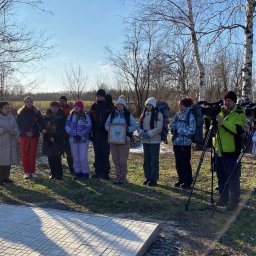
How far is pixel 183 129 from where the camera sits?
7102mm

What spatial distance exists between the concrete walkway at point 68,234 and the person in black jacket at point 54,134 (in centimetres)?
263

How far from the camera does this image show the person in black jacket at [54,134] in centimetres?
800

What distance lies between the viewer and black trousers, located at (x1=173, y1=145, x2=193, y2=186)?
7199mm

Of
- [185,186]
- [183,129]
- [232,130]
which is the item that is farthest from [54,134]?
[232,130]

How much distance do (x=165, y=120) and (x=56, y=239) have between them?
3.66 m

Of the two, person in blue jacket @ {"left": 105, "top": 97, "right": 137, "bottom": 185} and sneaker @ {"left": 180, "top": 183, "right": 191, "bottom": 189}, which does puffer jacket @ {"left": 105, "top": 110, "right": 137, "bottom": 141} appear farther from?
sneaker @ {"left": 180, "top": 183, "right": 191, "bottom": 189}

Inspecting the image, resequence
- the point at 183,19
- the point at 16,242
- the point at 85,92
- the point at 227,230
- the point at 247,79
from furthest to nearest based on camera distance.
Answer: the point at 85,92
the point at 183,19
the point at 247,79
the point at 227,230
the point at 16,242

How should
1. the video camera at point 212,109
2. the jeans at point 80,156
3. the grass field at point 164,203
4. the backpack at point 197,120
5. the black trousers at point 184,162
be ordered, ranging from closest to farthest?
1. the grass field at point 164,203
2. the video camera at point 212,109
3. the backpack at point 197,120
4. the black trousers at point 184,162
5. the jeans at point 80,156

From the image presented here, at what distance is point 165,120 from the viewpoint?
7422 mm

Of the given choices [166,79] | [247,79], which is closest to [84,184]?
[247,79]

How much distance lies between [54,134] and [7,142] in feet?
3.06

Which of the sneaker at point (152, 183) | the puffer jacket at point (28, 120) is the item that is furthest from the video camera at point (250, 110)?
the puffer jacket at point (28, 120)

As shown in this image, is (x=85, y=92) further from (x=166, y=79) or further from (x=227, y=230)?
(x=227, y=230)

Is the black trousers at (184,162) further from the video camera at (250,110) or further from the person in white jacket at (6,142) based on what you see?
the person in white jacket at (6,142)
